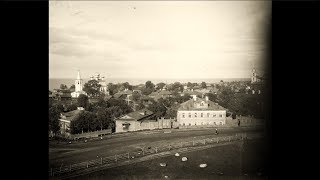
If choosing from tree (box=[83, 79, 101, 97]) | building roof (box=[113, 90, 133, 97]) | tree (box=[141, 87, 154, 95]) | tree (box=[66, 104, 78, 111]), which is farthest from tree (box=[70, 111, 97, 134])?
tree (box=[141, 87, 154, 95])

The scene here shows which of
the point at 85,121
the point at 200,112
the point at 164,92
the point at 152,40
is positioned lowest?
the point at 85,121

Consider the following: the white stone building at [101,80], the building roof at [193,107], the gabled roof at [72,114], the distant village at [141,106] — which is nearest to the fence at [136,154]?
the distant village at [141,106]

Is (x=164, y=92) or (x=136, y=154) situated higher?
(x=164, y=92)

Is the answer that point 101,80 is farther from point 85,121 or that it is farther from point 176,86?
point 176,86

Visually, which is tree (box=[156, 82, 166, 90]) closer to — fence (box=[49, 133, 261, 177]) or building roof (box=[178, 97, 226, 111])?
building roof (box=[178, 97, 226, 111])

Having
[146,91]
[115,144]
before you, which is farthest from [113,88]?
[115,144]

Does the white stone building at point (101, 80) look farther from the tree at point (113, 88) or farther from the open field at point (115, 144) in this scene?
the open field at point (115, 144)
